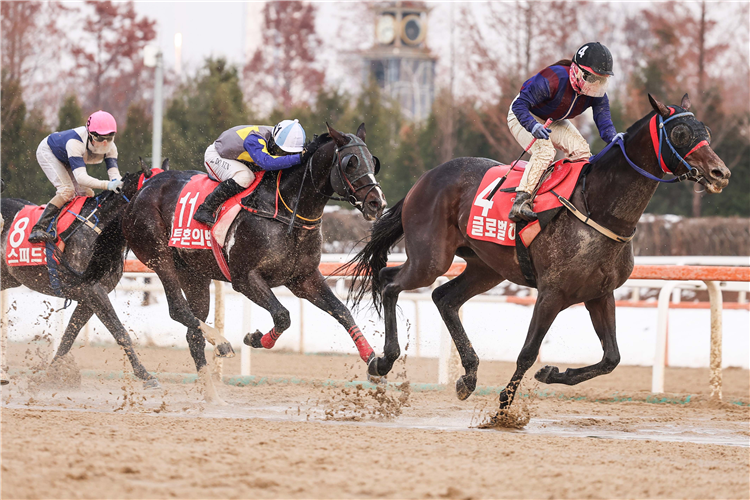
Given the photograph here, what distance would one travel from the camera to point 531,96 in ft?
17.5

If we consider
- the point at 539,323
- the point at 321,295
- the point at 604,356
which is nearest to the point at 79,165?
the point at 321,295

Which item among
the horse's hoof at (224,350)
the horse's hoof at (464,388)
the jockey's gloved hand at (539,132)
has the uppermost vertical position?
the jockey's gloved hand at (539,132)

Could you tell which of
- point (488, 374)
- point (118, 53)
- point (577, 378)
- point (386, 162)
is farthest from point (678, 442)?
point (118, 53)

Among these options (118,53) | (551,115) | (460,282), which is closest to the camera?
(551,115)

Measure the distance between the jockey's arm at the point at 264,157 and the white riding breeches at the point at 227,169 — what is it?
0.16 m

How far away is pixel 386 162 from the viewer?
18375mm

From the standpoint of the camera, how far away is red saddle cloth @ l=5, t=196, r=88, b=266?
711cm

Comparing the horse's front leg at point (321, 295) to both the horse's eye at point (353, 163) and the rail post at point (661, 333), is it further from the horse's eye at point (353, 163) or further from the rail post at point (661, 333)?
the rail post at point (661, 333)

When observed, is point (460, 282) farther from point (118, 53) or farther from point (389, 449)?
point (118, 53)

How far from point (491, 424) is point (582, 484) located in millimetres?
1835

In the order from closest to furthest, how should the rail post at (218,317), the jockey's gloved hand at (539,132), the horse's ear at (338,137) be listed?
the jockey's gloved hand at (539,132) < the horse's ear at (338,137) < the rail post at (218,317)

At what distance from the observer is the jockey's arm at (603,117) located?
541 centimetres

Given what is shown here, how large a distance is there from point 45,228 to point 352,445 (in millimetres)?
3911

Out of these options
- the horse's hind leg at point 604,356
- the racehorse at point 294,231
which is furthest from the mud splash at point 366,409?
the horse's hind leg at point 604,356
